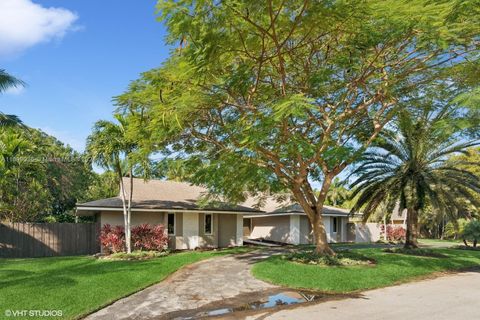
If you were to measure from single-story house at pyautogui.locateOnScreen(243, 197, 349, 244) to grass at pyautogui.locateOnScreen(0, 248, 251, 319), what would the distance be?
1287 centimetres

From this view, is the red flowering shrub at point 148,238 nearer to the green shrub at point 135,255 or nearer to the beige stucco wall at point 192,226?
the green shrub at point 135,255

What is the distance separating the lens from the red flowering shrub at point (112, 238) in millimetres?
20516

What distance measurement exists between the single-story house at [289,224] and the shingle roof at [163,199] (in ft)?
13.9

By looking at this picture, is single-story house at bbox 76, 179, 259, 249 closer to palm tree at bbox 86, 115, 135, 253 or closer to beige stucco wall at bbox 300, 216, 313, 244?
palm tree at bbox 86, 115, 135, 253

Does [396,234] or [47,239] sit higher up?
[47,239]

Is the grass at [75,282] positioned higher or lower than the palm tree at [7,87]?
lower

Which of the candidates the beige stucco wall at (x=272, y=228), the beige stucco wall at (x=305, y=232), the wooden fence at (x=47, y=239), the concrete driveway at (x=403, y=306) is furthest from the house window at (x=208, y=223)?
the concrete driveway at (x=403, y=306)

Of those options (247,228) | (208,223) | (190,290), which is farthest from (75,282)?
(247,228)

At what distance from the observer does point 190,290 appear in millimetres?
12289

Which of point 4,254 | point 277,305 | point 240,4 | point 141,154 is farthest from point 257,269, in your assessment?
point 4,254

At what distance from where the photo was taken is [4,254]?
70.2ft

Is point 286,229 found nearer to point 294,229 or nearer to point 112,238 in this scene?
point 294,229

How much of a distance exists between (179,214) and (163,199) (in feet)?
4.75

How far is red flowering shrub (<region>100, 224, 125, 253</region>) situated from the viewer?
20.5 meters
